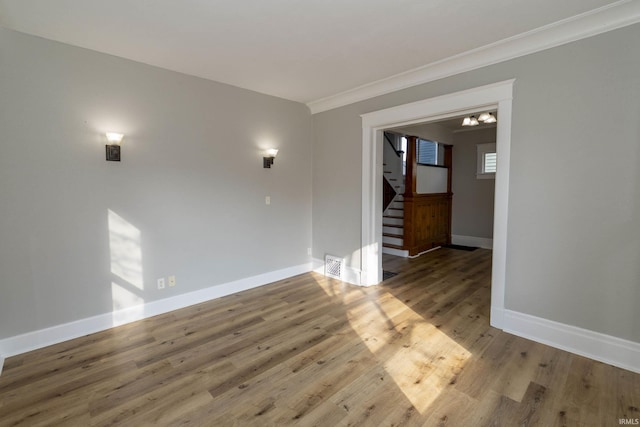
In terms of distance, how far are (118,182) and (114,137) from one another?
45 cm

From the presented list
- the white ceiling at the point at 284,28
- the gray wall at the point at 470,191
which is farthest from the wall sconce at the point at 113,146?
the gray wall at the point at 470,191

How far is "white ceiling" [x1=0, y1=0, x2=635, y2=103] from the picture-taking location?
2.17 metres

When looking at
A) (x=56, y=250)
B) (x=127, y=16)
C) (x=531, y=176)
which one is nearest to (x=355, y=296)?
(x=531, y=176)

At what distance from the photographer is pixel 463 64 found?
119 inches

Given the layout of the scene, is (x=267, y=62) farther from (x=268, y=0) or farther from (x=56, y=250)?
(x=56, y=250)

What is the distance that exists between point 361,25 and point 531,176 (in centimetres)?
201

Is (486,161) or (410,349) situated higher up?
(486,161)

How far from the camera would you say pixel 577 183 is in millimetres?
2475

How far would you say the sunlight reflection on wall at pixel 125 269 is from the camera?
3031 millimetres

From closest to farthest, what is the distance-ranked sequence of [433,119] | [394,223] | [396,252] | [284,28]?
[284,28] < [433,119] < [396,252] < [394,223]

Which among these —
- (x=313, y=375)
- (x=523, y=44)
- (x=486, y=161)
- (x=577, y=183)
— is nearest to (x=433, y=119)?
(x=523, y=44)

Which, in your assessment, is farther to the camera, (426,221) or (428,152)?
(428,152)

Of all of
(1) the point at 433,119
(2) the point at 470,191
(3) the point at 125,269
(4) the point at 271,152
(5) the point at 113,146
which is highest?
(1) the point at 433,119

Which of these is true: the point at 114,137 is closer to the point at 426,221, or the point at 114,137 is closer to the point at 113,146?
the point at 113,146
